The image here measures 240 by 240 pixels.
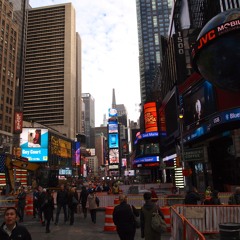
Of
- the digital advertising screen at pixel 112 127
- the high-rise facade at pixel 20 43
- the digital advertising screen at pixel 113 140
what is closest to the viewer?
the digital advertising screen at pixel 113 140

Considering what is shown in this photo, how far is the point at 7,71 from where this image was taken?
98750 mm

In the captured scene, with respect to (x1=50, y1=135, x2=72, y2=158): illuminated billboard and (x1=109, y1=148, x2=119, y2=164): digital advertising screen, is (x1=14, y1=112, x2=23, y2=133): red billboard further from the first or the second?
(x1=109, y1=148, x2=119, y2=164): digital advertising screen

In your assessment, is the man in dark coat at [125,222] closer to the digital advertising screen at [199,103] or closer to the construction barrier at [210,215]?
the construction barrier at [210,215]

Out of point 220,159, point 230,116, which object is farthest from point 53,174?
point 230,116

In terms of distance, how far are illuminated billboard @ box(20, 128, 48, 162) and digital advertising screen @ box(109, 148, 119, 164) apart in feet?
151

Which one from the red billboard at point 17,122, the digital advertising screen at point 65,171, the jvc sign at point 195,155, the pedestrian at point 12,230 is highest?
the red billboard at point 17,122

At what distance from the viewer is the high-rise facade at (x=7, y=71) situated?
92637 mm

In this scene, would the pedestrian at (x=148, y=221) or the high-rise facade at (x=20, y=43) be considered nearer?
the pedestrian at (x=148, y=221)

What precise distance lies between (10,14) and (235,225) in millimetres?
111988

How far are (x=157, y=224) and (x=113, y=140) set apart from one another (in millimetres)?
136886

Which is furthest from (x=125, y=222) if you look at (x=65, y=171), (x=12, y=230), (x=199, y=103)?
(x=65, y=171)

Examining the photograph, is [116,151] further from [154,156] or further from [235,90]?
[235,90]

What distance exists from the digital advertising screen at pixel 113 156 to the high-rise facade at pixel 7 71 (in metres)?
58.3

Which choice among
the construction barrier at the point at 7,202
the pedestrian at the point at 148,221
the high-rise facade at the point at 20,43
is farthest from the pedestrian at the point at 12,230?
the high-rise facade at the point at 20,43
